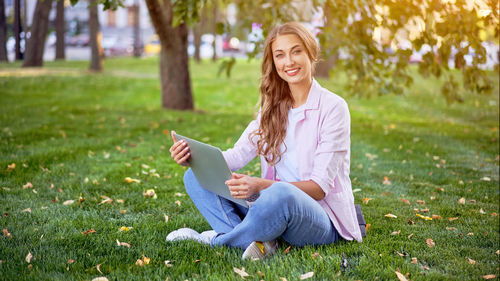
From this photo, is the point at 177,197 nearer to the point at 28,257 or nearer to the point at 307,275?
the point at 28,257

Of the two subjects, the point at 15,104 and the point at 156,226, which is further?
the point at 15,104

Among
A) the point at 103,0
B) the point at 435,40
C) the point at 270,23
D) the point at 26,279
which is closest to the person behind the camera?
the point at 26,279

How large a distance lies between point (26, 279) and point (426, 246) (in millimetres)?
2603

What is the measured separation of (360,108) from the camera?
13961mm

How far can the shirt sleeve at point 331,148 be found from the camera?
3055 millimetres

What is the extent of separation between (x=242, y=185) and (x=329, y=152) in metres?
0.57

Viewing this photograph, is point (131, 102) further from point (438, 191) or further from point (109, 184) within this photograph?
point (438, 191)

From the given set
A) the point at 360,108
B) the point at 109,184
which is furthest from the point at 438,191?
the point at 360,108

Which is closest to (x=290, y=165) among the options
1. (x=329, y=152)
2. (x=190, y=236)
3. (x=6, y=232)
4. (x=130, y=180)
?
(x=329, y=152)

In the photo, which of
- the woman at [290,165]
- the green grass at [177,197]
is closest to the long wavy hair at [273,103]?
the woman at [290,165]

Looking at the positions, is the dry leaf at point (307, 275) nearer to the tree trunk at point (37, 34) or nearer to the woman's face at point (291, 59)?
the woman's face at point (291, 59)

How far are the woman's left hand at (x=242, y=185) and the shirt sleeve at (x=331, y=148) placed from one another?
1.20 ft

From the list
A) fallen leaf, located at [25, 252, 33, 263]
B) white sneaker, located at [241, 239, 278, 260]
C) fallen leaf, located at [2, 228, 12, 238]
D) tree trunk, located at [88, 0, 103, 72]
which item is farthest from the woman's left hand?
tree trunk, located at [88, 0, 103, 72]

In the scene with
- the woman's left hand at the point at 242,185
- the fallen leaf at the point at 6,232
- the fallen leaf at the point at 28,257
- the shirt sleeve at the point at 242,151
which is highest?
the shirt sleeve at the point at 242,151
